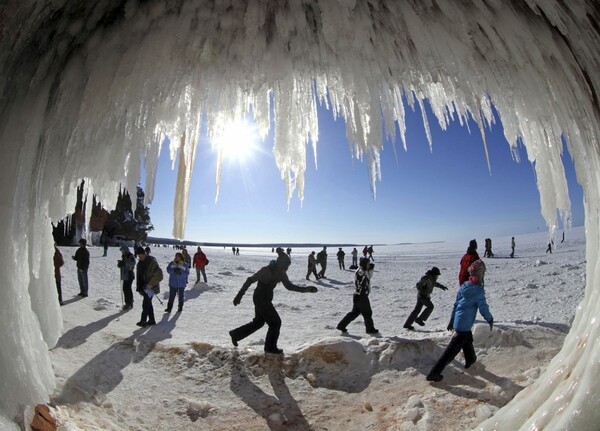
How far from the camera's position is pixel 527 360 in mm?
5203

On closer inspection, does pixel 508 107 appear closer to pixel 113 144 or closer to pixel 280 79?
pixel 280 79

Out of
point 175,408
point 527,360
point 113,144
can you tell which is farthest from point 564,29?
point 175,408

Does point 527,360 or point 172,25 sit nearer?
point 172,25

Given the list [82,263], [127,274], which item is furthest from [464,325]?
[82,263]

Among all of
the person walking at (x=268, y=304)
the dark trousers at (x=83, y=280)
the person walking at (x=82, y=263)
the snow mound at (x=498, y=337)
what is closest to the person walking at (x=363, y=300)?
the person walking at (x=268, y=304)

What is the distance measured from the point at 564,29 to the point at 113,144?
11.7ft

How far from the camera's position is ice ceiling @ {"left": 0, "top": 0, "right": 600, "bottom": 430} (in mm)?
2141

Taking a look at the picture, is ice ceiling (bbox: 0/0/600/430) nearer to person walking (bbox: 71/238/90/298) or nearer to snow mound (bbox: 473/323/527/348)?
snow mound (bbox: 473/323/527/348)

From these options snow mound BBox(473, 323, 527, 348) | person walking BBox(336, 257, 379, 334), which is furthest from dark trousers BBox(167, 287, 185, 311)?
snow mound BBox(473, 323, 527, 348)

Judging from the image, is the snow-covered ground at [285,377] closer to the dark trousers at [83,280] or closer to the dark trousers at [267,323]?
the dark trousers at [267,323]

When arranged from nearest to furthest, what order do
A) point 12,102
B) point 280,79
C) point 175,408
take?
point 12,102 → point 280,79 → point 175,408

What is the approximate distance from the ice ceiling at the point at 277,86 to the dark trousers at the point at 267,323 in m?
3.03

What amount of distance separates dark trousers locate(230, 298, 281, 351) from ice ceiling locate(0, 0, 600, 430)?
3.03m

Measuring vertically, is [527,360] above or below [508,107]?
below
